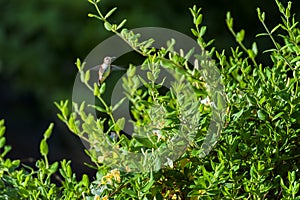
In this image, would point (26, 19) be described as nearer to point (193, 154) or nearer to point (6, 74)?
point (6, 74)

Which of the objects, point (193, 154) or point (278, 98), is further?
point (278, 98)

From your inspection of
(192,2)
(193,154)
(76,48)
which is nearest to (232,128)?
(193,154)

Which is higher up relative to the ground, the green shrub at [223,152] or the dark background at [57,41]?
the green shrub at [223,152]

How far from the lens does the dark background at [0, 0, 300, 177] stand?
16.3ft

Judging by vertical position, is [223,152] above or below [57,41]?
above

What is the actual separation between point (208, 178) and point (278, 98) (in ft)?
0.92

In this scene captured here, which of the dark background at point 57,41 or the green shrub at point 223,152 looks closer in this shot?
the green shrub at point 223,152

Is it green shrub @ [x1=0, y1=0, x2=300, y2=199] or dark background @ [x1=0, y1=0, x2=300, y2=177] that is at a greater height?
green shrub @ [x1=0, y1=0, x2=300, y2=199]

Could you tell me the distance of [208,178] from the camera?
125cm

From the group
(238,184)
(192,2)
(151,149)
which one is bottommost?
(192,2)

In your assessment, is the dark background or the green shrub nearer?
the green shrub

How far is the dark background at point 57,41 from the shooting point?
195 inches

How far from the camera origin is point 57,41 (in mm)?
5262

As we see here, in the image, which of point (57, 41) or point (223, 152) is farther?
point (57, 41)
